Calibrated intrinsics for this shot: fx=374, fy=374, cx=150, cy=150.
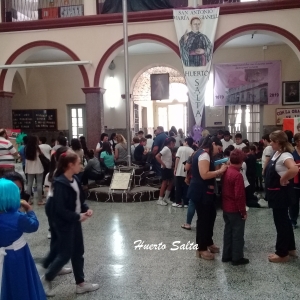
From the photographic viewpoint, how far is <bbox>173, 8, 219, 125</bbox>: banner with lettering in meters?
9.91

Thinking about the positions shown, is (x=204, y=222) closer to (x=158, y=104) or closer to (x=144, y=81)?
(x=144, y=81)

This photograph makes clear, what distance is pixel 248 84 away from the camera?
1257 cm

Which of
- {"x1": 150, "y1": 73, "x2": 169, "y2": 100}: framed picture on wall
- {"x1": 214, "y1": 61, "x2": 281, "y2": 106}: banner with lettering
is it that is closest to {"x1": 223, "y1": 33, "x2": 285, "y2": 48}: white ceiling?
{"x1": 214, "y1": 61, "x2": 281, "y2": 106}: banner with lettering

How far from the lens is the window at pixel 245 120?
1341 centimetres

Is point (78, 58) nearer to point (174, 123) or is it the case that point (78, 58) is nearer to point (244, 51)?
point (244, 51)

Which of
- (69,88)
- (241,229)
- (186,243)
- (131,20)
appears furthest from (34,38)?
(241,229)

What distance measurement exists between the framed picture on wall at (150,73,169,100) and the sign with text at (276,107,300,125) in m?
4.20

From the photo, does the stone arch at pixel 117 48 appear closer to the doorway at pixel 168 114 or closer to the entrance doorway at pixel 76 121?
the entrance doorway at pixel 76 121

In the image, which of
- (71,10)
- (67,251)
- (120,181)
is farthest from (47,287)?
(71,10)

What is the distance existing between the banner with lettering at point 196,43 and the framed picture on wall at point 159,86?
4.34 m

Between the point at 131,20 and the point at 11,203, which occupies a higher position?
the point at 131,20

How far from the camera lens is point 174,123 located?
19469 mm

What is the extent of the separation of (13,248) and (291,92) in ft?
39.3

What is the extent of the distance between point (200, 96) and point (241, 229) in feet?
20.8
